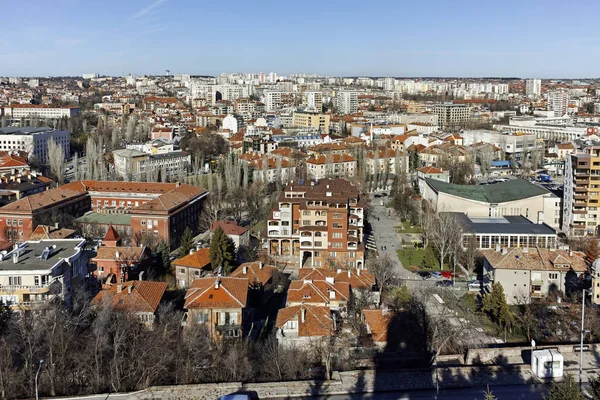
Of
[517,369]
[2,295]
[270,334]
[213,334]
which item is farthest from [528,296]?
[2,295]

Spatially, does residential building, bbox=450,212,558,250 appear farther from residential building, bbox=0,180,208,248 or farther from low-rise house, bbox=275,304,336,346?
residential building, bbox=0,180,208,248

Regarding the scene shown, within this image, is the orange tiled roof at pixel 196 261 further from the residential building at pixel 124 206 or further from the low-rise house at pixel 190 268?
the residential building at pixel 124 206

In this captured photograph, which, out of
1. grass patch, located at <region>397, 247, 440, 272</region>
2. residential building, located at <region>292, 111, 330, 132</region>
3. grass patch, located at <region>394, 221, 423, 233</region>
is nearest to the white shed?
grass patch, located at <region>397, 247, 440, 272</region>

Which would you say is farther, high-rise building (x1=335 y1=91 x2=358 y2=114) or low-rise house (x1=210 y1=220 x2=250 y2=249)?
high-rise building (x1=335 y1=91 x2=358 y2=114)

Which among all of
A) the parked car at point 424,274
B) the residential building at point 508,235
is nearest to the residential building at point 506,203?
the residential building at point 508,235

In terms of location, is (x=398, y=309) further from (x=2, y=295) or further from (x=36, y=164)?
(x=36, y=164)

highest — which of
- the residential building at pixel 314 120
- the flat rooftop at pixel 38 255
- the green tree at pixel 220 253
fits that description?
the residential building at pixel 314 120
